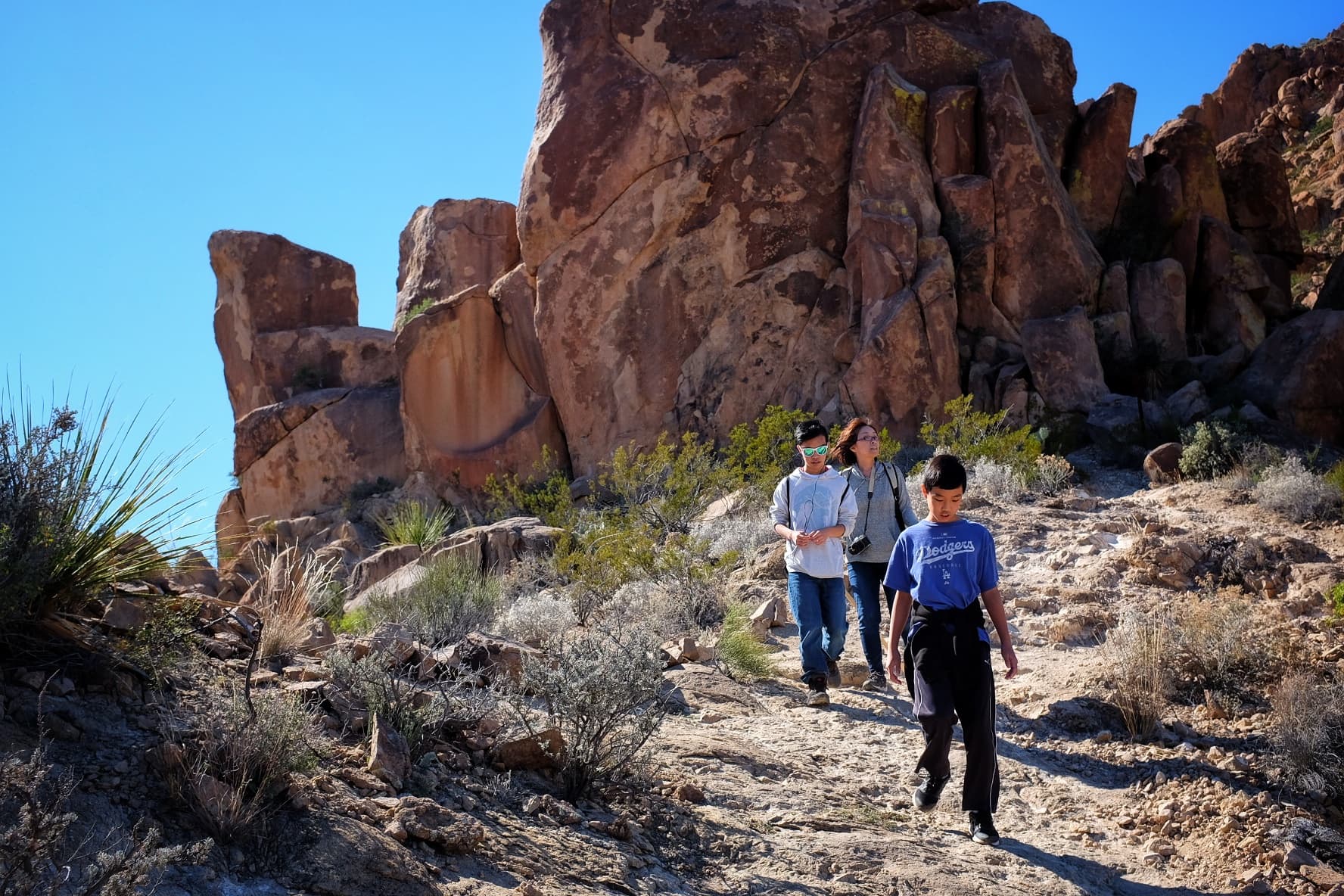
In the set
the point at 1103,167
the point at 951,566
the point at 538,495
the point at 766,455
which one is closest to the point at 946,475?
the point at 951,566

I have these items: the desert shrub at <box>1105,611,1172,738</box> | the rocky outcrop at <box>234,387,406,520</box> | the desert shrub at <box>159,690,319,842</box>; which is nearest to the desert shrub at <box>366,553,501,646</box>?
the desert shrub at <box>159,690,319,842</box>

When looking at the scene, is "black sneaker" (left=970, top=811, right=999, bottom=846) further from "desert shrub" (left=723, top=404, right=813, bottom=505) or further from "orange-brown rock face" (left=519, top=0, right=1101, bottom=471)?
"orange-brown rock face" (left=519, top=0, right=1101, bottom=471)

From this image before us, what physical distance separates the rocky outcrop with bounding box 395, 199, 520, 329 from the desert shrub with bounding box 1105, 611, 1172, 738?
22836 millimetres

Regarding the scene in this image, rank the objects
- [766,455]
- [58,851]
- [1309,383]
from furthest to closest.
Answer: [766,455], [1309,383], [58,851]

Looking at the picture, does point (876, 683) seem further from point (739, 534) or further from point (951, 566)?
point (739, 534)

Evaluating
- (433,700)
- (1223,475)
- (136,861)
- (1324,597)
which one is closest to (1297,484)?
(1223,475)

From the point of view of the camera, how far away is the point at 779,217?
65.9 ft

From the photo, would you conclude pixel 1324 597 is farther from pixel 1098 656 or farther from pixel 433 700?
pixel 433 700

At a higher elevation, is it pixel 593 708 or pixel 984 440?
pixel 984 440

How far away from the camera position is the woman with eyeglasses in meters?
7.03

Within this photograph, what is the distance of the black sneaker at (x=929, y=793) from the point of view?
193 inches

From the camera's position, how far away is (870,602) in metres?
7.16

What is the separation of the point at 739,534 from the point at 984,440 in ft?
13.4

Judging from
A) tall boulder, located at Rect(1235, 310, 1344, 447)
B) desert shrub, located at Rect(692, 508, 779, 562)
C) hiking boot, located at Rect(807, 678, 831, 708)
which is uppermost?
tall boulder, located at Rect(1235, 310, 1344, 447)
